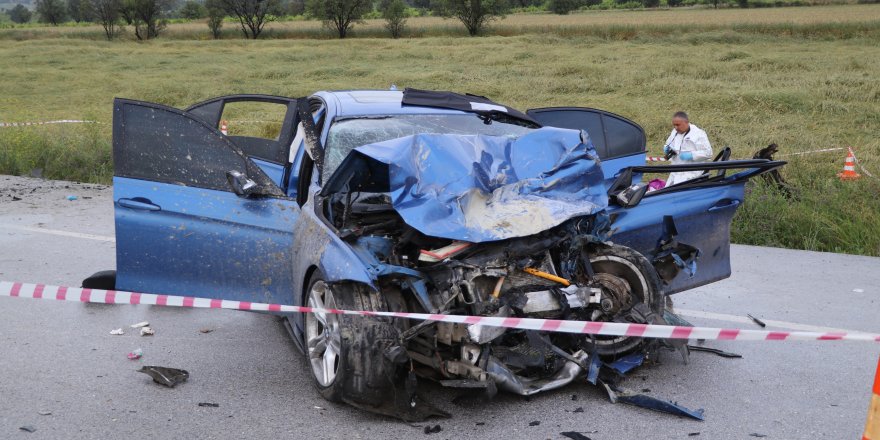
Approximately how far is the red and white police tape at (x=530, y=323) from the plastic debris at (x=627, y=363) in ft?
1.88

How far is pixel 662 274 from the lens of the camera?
5.66 m

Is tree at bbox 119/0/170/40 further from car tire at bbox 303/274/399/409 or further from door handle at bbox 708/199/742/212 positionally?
car tire at bbox 303/274/399/409

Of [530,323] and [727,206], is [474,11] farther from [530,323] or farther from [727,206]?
[530,323]

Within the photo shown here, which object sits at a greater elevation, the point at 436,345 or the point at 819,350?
the point at 436,345

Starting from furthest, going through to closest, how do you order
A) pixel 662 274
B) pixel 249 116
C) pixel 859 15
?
pixel 859 15
pixel 249 116
pixel 662 274

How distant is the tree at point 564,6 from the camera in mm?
81625

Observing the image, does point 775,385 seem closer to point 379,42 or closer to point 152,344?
point 152,344

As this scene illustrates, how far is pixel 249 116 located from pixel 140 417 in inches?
790

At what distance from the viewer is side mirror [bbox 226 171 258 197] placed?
18.5 ft

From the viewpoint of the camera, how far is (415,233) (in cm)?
493

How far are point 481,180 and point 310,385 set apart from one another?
5.08 feet

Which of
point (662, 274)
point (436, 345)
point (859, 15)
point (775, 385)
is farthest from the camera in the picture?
point (859, 15)

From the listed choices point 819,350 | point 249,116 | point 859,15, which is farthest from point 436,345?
point 859,15

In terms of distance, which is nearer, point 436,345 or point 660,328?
point 660,328
